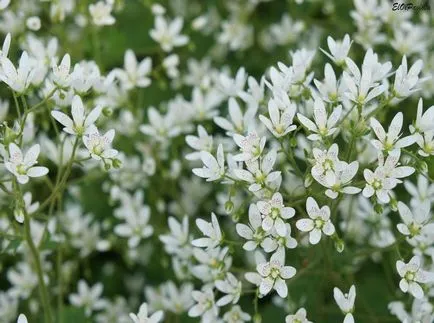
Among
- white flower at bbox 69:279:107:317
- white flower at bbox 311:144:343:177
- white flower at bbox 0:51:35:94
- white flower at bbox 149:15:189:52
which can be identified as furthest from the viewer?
white flower at bbox 149:15:189:52

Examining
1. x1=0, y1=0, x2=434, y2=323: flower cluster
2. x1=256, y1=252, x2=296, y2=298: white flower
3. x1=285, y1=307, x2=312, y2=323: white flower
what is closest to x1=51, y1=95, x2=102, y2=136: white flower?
x1=0, y1=0, x2=434, y2=323: flower cluster

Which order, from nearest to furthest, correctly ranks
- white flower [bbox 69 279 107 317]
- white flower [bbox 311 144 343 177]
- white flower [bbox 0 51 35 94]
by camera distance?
white flower [bbox 311 144 343 177] < white flower [bbox 0 51 35 94] < white flower [bbox 69 279 107 317]

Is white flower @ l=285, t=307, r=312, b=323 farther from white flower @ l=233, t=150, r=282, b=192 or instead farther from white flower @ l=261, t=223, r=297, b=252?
white flower @ l=233, t=150, r=282, b=192

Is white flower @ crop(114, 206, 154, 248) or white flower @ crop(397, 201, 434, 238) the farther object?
white flower @ crop(114, 206, 154, 248)

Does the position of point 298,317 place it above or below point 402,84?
below

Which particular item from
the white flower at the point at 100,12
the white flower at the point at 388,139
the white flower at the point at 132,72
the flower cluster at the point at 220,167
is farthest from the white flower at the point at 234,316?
the white flower at the point at 100,12

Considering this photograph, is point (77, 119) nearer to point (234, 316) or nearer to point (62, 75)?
point (62, 75)

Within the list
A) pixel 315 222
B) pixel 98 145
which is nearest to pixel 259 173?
pixel 315 222

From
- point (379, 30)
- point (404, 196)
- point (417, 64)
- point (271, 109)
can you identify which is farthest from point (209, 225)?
point (379, 30)
